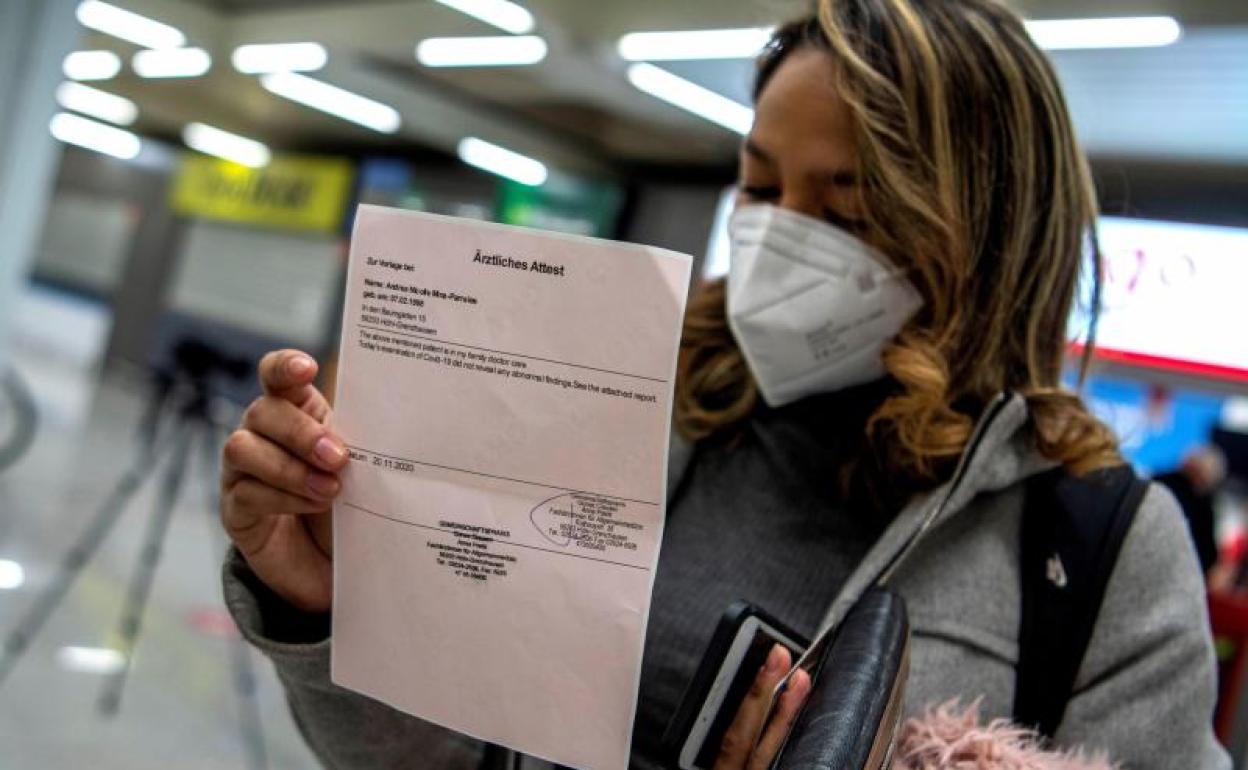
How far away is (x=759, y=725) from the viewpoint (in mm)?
823

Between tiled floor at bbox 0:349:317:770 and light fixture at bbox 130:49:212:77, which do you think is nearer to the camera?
tiled floor at bbox 0:349:317:770

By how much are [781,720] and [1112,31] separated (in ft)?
17.2

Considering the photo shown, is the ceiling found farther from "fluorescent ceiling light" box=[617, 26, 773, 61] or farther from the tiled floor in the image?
the tiled floor

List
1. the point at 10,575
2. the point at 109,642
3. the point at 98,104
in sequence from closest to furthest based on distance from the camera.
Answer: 1. the point at 109,642
2. the point at 10,575
3. the point at 98,104

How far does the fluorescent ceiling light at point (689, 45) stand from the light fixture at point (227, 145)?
10.0 m

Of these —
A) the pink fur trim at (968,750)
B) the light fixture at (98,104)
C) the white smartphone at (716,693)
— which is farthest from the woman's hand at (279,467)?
the light fixture at (98,104)

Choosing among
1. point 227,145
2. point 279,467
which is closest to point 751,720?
point 279,467

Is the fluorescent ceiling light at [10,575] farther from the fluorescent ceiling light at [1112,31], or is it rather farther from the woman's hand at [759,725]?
the fluorescent ceiling light at [1112,31]

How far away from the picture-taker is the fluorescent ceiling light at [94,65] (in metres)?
10.9

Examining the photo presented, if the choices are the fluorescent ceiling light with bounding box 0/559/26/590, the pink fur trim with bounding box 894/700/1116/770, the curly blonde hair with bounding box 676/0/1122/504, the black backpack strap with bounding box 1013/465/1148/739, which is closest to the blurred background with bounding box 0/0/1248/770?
the fluorescent ceiling light with bounding box 0/559/26/590

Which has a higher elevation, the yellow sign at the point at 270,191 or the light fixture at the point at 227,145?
the light fixture at the point at 227,145

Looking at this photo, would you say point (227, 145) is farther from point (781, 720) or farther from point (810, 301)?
point (781, 720)

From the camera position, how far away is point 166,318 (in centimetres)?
1730

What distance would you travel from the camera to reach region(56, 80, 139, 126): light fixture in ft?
45.2
